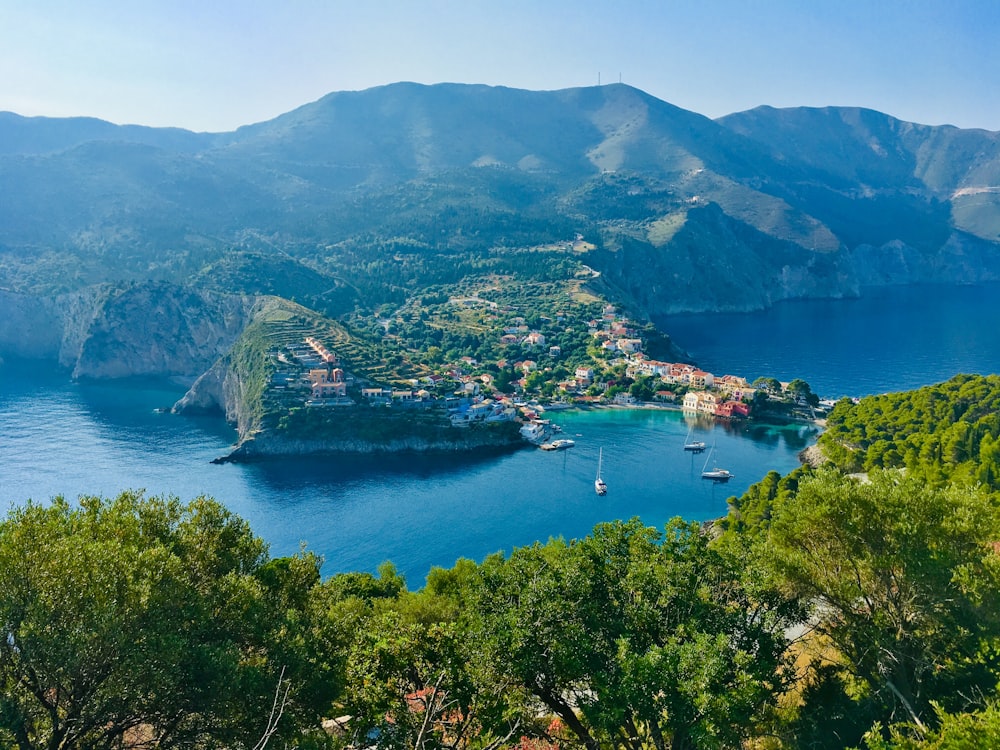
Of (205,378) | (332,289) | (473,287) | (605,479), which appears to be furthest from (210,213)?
(605,479)

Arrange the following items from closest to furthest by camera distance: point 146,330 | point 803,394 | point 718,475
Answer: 1. point 718,475
2. point 803,394
3. point 146,330

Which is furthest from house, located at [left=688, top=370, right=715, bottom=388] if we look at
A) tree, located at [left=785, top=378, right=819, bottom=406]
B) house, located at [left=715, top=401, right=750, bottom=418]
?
tree, located at [left=785, top=378, right=819, bottom=406]

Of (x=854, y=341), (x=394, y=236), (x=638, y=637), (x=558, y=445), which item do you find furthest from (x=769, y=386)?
(x=394, y=236)

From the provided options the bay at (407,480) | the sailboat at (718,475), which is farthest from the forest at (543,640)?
the sailboat at (718,475)

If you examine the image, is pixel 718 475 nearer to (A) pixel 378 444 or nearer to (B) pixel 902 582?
(A) pixel 378 444

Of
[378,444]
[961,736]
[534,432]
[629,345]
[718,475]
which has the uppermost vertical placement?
[629,345]

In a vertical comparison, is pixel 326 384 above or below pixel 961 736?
below

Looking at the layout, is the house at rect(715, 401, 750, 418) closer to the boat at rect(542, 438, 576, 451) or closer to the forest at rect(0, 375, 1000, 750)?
the boat at rect(542, 438, 576, 451)
